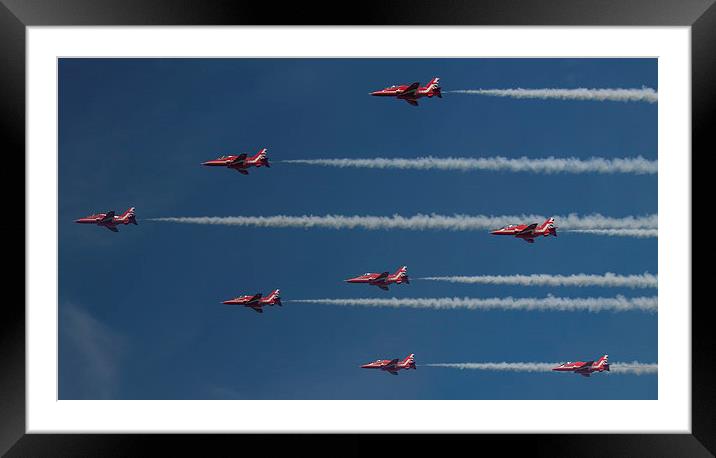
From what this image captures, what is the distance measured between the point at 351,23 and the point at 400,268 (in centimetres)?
3268

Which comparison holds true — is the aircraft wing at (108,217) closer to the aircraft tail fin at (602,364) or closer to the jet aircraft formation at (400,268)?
the jet aircraft formation at (400,268)

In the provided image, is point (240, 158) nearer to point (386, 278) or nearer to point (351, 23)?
point (386, 278)

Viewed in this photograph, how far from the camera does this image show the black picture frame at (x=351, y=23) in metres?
25.8

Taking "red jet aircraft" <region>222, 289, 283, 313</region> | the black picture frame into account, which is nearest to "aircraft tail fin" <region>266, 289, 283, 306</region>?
"red jet aircraft" <region>222, 289, 283, 313</region>

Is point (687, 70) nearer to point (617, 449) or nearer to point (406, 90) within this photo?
point (617, 449)

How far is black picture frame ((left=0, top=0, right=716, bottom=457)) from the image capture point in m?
25.8

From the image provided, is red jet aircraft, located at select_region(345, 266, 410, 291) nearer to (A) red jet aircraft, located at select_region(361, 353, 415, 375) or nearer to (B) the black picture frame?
(A) red jet aircraft, located at select_region(361, 353, 415, 375)

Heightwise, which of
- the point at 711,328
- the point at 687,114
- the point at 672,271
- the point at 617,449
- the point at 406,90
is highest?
the point at 406,90

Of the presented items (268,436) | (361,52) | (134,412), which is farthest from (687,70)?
(134,412)

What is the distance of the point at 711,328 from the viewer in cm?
2628

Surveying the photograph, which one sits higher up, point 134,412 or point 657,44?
point 657,44

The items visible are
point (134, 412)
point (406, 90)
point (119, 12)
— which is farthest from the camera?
point (406, 90)

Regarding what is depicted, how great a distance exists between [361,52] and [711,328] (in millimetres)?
13395

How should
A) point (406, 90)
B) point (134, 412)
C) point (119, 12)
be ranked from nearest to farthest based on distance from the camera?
point (119, 12)
point (134, 412)
point (406, 90)
